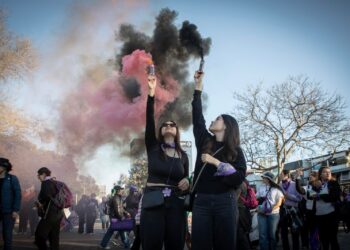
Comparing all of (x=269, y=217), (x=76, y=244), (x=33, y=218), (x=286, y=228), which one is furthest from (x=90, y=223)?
(x=269, y=217)

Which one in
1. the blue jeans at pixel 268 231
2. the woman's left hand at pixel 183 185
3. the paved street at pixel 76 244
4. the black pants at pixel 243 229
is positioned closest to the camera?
the woman's left hand at pixel 183 185

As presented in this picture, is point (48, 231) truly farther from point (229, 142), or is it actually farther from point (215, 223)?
Answer: point (229, 142)

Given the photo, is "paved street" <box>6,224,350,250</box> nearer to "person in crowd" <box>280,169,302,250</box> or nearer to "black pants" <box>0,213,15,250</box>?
"person in crowd" <box>280,169,302,250</box>

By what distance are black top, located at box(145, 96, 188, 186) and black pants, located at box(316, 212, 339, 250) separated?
4.10 meters

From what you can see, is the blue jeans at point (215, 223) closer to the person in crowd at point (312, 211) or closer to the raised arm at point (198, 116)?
the raised arm at point (198, 116)

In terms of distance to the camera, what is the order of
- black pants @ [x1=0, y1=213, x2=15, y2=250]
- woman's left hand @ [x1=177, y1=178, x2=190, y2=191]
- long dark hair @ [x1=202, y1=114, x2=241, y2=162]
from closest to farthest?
long dark hair @ [x1=202, y1=114, x2=241, y2=162], woman's left hand @ [x1=177, y1=178, x2=190, y2=191], black pants @ [x1=0, y1=213, x2=15, y2=250]

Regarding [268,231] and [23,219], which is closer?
[268,231]

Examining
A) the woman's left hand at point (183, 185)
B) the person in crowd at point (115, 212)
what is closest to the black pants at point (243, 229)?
the woman's left hand at point (183, 185)

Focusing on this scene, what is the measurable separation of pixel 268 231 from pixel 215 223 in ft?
17.3

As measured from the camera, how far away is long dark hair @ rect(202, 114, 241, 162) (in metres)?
3.97

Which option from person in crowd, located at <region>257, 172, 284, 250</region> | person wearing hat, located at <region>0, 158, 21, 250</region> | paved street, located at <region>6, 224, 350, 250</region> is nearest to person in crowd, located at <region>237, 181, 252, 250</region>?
person in crowd, located at <region>257, 172, 284, 250</region>

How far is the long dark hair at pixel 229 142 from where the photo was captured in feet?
13.0

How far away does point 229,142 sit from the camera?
13.1 ft

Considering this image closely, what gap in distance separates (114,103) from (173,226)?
21.9 m
